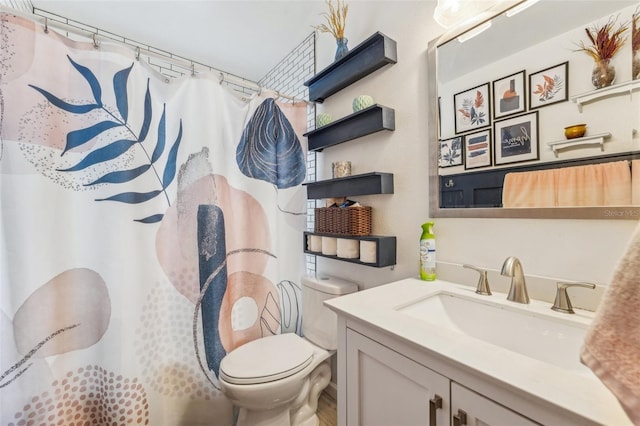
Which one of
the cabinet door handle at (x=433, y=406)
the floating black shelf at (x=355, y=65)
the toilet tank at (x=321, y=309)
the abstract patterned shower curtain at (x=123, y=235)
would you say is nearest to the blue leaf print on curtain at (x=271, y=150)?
the abstract patterned shower curtain at (x=123, y=235)

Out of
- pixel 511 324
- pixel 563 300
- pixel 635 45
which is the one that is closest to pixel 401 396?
pixel 511 324

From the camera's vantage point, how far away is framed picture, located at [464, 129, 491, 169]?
0.96 metres

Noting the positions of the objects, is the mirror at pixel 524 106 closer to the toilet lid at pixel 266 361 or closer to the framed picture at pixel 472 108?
the framed picture at pixel 472 108

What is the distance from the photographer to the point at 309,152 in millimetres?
1880

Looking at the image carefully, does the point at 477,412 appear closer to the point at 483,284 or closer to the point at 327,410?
the point at 483,284

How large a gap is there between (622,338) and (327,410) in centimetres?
159

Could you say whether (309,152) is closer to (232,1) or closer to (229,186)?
(229,186)

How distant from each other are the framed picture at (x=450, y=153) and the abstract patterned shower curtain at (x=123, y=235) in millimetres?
996

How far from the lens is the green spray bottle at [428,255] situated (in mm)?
1059

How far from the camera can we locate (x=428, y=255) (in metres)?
1.06

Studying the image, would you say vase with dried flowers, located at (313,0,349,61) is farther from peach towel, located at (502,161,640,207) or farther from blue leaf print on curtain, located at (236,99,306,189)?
peach towel, located at (502,161,640,207)

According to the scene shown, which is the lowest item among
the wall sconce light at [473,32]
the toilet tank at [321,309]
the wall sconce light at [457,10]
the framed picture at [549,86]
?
the toilet tank at [321,309]

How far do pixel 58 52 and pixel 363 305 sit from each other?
1583 millimetres

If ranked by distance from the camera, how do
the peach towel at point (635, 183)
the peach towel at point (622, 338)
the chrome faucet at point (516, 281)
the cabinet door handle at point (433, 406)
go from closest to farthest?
the peach towel at point (622, 338) < the cabinet door handle at point (433, 406) < the peach towel at point (635, 183) < the chrome faucet at point (516, 281)
